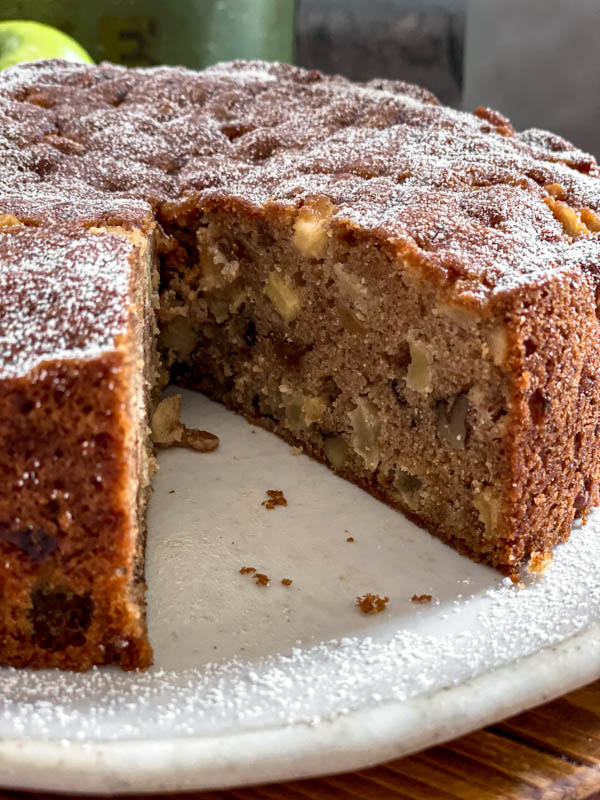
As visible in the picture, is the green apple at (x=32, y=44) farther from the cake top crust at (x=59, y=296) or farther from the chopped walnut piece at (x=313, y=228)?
Answer: the cake top crust at (x=59, y=296)

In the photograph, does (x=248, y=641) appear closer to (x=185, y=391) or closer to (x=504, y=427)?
(x=504, y=427)

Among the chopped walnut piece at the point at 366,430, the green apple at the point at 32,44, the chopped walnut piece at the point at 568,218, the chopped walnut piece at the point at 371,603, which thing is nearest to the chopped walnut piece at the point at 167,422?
the chopped walnut piece at the point at 366,430

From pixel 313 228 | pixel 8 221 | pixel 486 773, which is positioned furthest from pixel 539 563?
pixel 8 221

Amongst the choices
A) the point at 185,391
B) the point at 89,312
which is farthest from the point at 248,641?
the point at 185,391

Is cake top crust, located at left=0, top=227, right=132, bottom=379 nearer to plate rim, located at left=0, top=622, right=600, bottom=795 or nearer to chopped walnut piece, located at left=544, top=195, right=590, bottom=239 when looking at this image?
plate rim, located at left=0, top=622, right=600, bottom=795

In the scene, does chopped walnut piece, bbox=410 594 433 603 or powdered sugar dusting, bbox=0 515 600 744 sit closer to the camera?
powdered sugar dusting, bbox=0 515 600 744

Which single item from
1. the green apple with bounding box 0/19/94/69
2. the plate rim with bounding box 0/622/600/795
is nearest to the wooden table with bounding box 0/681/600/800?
the plate rim with bounding box 0/622/600/795
